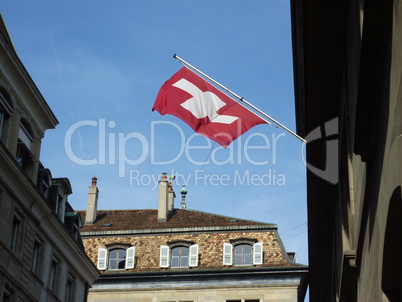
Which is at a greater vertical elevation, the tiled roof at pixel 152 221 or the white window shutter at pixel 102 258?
the tiled roof at pixel 152 221

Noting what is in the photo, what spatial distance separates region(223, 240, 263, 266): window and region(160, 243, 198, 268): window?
2107mm

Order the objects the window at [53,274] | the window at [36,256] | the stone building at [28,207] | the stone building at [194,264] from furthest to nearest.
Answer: the stone building at [194,264] → the window at [53,274] → the window at [36,256] → the stone building at [28,207]

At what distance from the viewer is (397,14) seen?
26.5ft

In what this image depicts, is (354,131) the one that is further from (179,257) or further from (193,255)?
(179,257)

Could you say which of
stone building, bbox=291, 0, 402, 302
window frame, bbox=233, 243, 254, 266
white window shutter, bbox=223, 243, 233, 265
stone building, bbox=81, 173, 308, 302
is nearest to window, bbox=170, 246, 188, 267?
stone building, bbox=81, 173, 308, 302

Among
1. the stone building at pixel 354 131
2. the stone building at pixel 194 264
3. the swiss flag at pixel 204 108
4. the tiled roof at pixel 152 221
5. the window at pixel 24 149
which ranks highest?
the tiled roof at pixel 152 221

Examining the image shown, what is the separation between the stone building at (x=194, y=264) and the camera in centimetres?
5466

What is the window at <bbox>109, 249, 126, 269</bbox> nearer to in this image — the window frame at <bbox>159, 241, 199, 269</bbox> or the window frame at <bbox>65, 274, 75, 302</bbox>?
the window frame at <bbox>159, 241, 199, 269</bbox>

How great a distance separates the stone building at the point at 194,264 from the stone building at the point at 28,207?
1616 centimetres

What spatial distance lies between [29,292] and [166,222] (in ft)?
89.6

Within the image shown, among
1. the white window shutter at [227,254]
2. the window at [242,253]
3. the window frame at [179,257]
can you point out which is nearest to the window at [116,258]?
the window frame at [179,257]

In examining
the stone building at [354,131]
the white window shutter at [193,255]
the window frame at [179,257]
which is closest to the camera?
the stone building at [354,131]

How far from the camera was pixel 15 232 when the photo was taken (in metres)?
32.2

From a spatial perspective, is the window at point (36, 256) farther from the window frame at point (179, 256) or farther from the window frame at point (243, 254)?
the window frame at point (243, 254)
